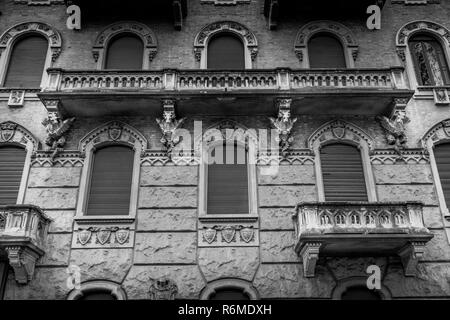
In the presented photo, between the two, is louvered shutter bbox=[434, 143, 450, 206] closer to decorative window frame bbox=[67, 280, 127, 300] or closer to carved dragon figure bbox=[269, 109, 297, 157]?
carved dragon figure bbox=[269, 109, 297, 157]

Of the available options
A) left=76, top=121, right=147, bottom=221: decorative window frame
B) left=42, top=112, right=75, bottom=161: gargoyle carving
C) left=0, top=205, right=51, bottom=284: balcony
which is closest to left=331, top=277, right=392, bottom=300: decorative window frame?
left=76, top=121, right=147, bottom=221: decorative window frame

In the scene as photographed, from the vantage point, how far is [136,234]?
1202 cm

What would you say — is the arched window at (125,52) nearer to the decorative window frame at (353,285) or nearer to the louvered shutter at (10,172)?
the louvered shutter at (10,172)

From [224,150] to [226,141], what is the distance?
0.28m

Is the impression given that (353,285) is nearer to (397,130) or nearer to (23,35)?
(397,130)

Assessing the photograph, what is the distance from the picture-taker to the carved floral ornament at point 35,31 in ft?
48.9

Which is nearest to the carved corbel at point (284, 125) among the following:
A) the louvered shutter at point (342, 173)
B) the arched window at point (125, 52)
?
the louvered shutter at point (342, 173)

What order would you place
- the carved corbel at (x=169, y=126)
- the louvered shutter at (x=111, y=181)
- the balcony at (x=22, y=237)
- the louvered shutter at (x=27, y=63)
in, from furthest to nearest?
the louvered shutter at (x=27, y=63) < the carved corbel at (x=169, y=126) < the louvered shutter at (x=111, y=181) < the balcony at (x=22, y=237)

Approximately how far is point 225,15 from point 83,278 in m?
9.77

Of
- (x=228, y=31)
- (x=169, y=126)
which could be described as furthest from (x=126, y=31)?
(x=169, y=126)

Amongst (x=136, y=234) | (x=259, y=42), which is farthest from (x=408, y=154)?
(x=136, y=234)

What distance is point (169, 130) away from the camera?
13.2m

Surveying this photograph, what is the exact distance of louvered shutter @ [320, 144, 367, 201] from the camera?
1273cm

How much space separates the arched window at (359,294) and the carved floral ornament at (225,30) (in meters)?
7.82
